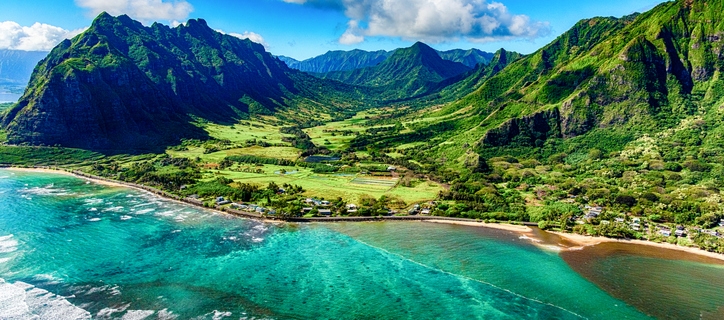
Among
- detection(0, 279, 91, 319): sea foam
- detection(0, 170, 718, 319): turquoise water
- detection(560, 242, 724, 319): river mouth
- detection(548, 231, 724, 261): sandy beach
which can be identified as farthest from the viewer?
detection(548, 231, 724, 261): sandy beach

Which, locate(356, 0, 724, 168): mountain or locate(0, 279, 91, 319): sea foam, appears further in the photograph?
locate(356, 0, 724, 168): mountain

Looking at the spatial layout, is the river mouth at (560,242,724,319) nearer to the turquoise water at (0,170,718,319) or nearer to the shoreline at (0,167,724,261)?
the shoreline at (0,167,724,261)

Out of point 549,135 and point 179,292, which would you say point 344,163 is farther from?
point 179,292

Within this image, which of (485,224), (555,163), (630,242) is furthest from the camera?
(555,163)

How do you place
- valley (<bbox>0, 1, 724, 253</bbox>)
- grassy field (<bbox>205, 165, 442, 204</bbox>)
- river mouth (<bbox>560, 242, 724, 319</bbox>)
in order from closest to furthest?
river mouth (<bbox>560, 242, 724, 319</bbox>) → valley (<bbox>0, 1, 724, 253</bbox>) → grassy field (<bbox>205, 165, 442, 204</bbox>)

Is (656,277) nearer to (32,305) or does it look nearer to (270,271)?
(270,271)

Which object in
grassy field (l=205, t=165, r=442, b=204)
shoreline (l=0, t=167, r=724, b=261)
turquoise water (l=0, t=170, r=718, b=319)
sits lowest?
turquoise water (l=0, t=170, r=718, b=319)

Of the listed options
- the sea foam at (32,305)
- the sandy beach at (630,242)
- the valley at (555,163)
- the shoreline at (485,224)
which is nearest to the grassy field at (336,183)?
the valley at (555,163)

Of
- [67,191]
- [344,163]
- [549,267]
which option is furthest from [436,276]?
[67,191]

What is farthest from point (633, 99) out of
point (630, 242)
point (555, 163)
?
point (630, 242)

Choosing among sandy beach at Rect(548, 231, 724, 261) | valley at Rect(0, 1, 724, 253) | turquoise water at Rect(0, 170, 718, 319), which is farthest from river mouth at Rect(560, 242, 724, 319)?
valley at Rect(0, 1, 724, 253)
